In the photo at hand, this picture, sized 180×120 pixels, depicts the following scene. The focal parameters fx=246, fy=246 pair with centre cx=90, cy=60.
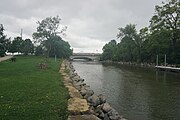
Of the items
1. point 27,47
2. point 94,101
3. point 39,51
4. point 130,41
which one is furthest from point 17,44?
point 94,101

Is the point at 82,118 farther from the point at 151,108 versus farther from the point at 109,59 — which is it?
the point at 109,59

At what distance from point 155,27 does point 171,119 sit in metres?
54.7

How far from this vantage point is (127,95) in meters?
22.0

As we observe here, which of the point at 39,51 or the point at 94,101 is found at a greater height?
the point at 39,51

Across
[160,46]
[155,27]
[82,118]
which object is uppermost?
[155,27]

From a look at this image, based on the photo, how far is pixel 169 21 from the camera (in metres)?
63.6

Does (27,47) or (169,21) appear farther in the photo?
(27,47)

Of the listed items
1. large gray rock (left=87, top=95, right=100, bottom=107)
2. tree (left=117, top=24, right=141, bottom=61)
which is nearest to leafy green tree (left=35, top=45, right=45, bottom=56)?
tree (left=117, top=24, right=141, bottom=61)

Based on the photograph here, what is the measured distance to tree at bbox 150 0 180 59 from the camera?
2414 inches

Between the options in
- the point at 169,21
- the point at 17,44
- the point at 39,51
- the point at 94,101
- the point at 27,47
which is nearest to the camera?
the point at 94,101

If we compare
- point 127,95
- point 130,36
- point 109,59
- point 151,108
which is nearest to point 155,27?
point 130,36

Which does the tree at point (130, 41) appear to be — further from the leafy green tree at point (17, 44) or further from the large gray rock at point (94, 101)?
the large gray rock at point (94, 101)

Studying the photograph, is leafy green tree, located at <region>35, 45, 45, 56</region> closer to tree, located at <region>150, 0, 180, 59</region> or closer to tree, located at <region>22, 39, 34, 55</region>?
tree, located at <region>22, 39, 34, 55</region>

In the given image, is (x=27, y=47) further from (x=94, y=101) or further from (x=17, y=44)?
(x=94, y=101)
